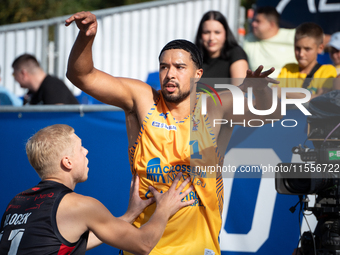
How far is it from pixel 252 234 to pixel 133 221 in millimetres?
1280

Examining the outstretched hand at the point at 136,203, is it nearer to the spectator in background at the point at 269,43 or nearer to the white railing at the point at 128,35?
the spectator in background at the point at 269,43

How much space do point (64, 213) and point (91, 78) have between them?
802mm

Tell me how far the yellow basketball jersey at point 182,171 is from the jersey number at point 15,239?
71 cm

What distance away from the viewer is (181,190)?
2422mm

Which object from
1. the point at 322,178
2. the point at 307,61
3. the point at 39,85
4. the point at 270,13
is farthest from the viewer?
the point at 270,13

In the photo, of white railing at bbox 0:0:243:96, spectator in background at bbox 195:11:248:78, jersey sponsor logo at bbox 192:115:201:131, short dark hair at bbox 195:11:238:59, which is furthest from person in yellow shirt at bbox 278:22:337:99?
white railing at bbox 0:0:243:96

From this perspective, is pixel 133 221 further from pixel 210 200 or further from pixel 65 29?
pixel 65 29

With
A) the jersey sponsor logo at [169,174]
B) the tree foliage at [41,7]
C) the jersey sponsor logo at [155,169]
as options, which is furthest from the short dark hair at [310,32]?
the tree foliage at [41,7]

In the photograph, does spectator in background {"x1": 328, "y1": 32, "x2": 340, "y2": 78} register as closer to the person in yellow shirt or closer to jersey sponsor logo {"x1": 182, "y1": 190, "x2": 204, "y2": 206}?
the person in yellow shirt

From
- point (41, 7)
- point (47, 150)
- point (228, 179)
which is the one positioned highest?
point (41, 7)

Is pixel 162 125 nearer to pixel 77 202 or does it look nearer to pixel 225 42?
pixel 77 202

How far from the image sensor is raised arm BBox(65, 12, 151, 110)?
2283 mm

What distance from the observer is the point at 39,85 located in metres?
5.45

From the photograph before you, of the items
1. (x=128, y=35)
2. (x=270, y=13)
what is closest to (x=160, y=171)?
(x=270, y=13)
